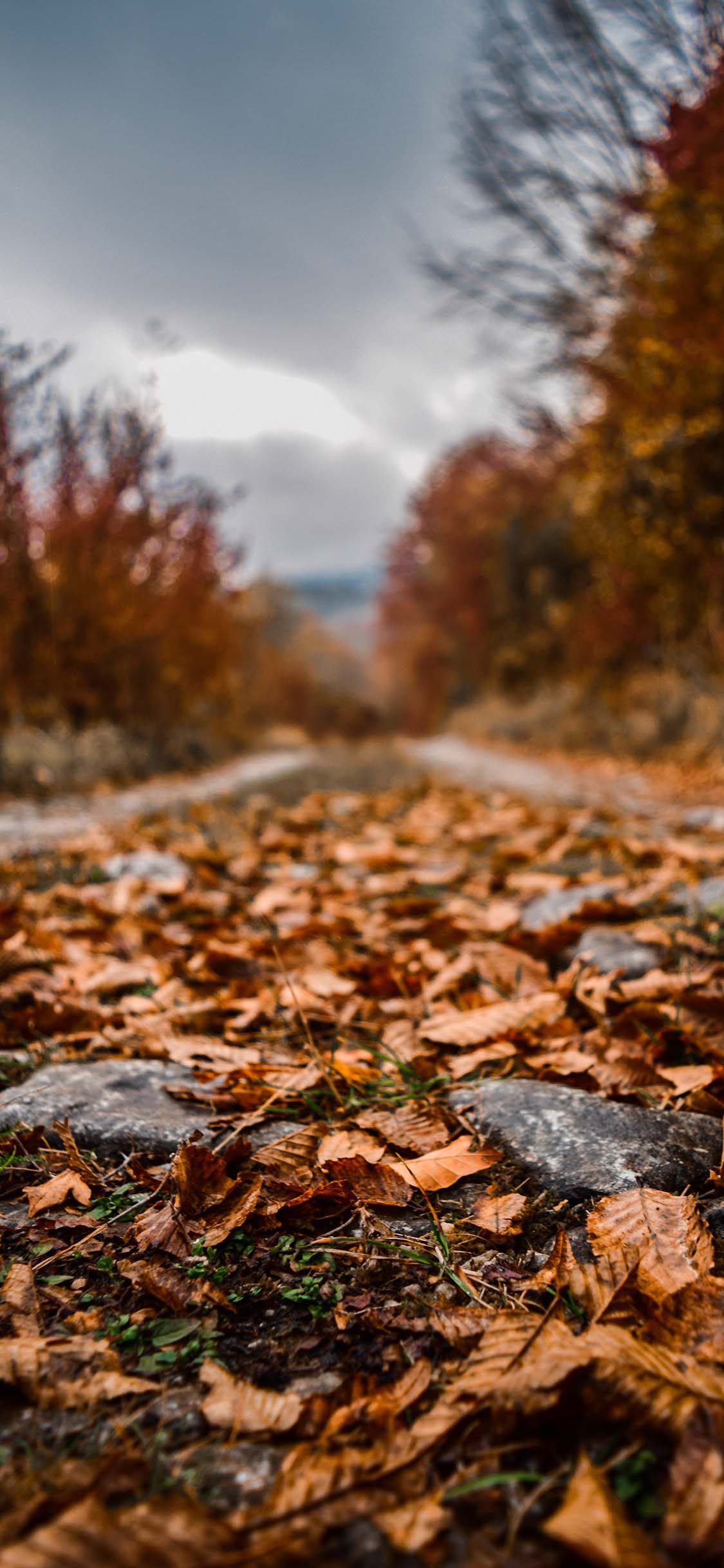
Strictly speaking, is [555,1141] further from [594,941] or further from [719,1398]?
[594,941]

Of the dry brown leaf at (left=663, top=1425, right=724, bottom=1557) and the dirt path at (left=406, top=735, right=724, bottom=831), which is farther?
the dirt path at (left=406, top=735, right=724, bottom=831)

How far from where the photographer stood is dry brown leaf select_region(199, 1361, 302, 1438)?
0.75 m

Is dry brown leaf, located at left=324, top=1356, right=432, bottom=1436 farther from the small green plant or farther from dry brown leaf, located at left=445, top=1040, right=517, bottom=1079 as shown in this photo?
dry brown leaf, located at left=445, top=1040, right=517, bottom=1079

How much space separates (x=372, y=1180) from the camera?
3.75ft

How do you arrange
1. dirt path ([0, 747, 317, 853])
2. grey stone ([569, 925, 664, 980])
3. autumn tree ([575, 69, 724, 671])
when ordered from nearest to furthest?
grey stone ([569, 925, 664, 980]), dirt path ([0, 747, 317, 853]), autumn tree ([575, 69, 724, 671])

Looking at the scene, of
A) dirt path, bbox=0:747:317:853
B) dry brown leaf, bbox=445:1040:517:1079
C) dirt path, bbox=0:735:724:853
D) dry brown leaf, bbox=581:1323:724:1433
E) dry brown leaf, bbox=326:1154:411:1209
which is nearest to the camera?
dry brown leaf, bbox=581:1323:724:1433

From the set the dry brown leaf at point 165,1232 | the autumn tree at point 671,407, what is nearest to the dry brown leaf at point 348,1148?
the dry brown leaf at point 165,1232

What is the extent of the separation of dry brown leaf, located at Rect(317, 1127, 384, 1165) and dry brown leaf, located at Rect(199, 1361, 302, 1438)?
0.37 metres

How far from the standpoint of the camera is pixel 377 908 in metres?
2.71

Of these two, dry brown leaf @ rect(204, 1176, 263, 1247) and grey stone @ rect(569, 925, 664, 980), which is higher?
dry brown leaf @ rect(204, 1176, 263, 1247)

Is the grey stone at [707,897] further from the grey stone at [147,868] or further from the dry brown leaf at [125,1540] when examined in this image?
the dry brown leaf at [125,1540]

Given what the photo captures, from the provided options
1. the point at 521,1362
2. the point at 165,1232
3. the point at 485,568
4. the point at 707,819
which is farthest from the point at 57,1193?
the point at 485,568

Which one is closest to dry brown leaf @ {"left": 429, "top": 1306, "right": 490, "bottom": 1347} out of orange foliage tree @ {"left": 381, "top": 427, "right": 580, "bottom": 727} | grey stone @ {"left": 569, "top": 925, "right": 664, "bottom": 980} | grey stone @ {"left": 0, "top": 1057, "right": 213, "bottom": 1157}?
grey stone @ {"left": 0, "top": 1057, "right": 213, "bottom": 1157}

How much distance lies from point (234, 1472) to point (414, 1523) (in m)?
0.17
